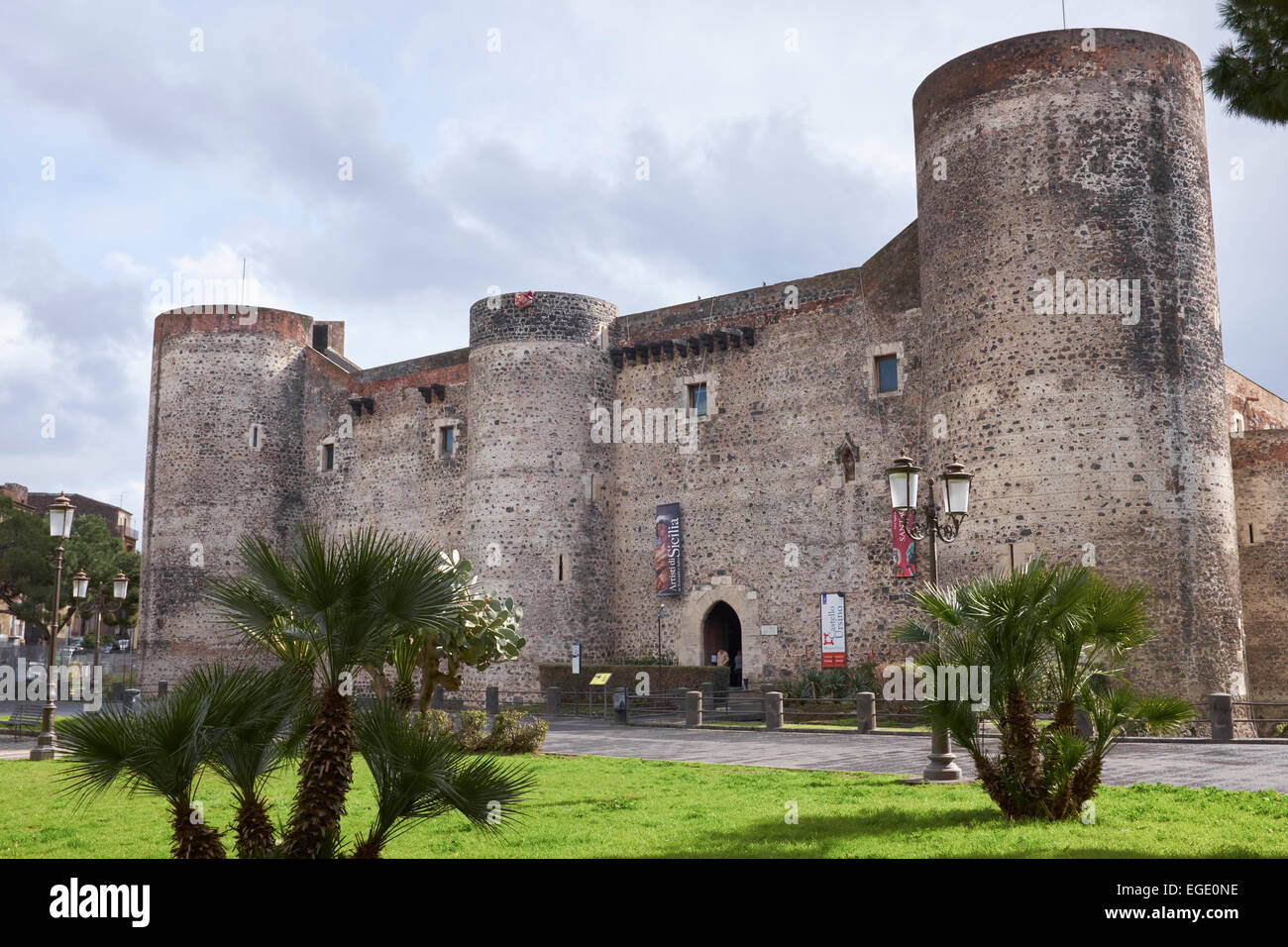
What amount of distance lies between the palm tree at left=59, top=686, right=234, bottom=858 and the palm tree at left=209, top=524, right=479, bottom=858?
0.49 m

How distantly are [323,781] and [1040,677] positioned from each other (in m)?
5.53

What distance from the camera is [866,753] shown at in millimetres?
14984

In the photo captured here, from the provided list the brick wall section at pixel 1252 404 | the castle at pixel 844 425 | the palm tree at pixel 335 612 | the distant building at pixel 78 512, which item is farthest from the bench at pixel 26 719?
the distant building at pixel 78 512

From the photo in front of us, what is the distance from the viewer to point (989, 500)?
Answer: 1981 cm

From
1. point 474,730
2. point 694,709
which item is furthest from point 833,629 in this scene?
point 474,730

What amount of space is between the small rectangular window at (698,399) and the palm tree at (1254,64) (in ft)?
62.0

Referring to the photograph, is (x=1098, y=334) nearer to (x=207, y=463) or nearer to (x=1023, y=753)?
(x=1023, y=753)

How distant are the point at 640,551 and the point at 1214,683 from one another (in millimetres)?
13584

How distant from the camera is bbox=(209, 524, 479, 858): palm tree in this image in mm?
6027

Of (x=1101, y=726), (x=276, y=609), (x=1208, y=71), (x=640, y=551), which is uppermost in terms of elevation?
(x=1208, y=71)

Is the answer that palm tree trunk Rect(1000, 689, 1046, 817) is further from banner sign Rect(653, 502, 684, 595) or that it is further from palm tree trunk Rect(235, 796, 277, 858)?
banner sign Rect(653, 502, 684, 595)

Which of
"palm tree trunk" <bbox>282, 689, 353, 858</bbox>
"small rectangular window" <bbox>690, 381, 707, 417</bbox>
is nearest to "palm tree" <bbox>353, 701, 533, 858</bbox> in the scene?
"palm tree trunk" <bbox>282, 689, 353, 858</bbox>
